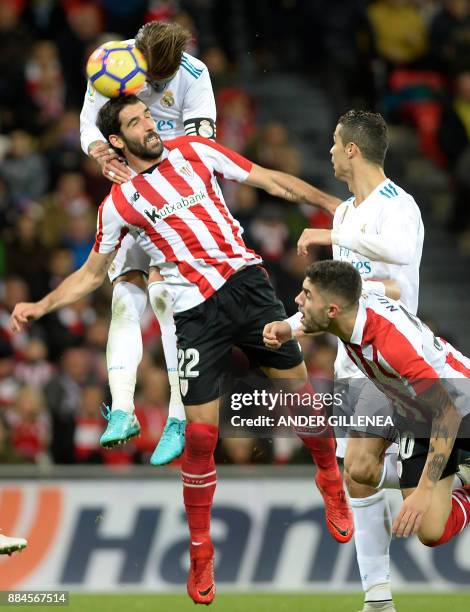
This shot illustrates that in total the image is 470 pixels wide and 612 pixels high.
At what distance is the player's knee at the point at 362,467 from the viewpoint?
25.9 feet

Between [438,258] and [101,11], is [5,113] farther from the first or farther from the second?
[438,258]

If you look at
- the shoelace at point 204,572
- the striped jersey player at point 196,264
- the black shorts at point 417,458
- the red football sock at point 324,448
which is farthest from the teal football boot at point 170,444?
the black shorts at point 417,458

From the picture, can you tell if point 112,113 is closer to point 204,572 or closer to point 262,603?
point 204,572

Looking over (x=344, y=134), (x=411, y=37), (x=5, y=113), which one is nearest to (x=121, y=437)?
(x=344, y=134)

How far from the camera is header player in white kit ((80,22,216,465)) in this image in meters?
8.09

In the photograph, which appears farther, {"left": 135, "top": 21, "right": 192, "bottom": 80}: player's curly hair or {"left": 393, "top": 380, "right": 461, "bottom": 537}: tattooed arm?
{"left": 135, "top": 21, "right": 192, "bottom": 80}: player's curly hair

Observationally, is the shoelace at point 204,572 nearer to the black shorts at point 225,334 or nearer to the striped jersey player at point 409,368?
the black shorts at point 225,334

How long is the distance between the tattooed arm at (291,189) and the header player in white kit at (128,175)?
0.42m

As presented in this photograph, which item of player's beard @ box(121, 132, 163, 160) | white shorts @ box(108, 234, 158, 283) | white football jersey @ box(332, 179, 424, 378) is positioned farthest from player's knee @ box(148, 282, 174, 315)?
white football jersey @ box(332, 179, 424, 378)

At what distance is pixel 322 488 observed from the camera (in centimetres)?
844

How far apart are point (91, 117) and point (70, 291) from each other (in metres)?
1.03

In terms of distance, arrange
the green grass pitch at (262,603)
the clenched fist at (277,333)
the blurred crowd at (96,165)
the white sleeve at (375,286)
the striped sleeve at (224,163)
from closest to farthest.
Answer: the clenched fist at (277,333)
the white sleeve at (375,286)
the striped sleeve at (224,163)
the green grass pitch at (262,603)
the blurred crowd at (96,165)

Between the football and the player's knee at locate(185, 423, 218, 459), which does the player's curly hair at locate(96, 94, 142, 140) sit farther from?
the player's knee at locate(185, 423, 218, 459)

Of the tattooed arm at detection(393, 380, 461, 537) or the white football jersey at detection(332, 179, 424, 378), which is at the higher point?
the white football jersey at detection(332, 179, 424, 378)
